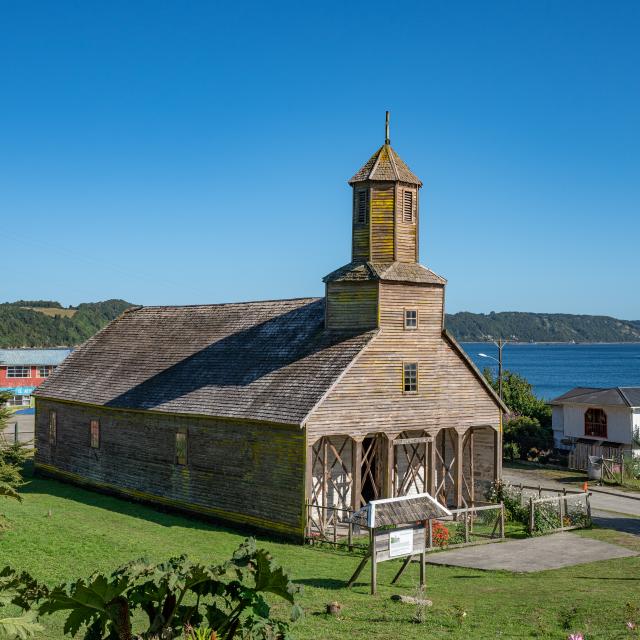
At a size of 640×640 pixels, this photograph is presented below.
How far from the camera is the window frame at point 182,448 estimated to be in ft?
99.3

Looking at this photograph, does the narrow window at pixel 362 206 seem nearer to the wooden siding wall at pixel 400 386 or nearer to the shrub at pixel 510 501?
the wooden siding wall at pixel 400 386

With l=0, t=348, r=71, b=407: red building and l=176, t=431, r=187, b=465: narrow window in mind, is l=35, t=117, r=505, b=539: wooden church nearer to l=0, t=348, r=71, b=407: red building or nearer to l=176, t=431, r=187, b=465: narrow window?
l=176, t=431, r=187, b=465: narrow window

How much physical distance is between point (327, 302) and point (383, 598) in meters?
13.8

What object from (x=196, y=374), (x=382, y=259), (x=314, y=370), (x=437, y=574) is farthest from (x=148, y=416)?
(x=437, y=574)

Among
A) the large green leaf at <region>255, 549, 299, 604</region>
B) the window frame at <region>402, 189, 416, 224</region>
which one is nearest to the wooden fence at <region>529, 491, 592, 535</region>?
the window frame at <region>402, 189, 416, 224</region>

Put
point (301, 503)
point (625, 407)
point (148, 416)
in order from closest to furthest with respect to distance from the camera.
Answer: point (301, 503) → point (148, 416) → point (625, 407)

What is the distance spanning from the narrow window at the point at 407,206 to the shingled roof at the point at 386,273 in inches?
66.1

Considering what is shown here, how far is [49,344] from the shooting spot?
173 metres

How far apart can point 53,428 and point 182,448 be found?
11112 mm

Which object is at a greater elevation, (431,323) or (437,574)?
(431,323)

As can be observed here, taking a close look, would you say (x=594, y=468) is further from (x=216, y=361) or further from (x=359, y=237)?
(x=216, y=361)

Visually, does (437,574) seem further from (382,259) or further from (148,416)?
(148,416)

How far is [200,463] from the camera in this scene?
2967 cm

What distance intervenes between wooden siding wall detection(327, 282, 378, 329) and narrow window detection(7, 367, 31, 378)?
6453cm
